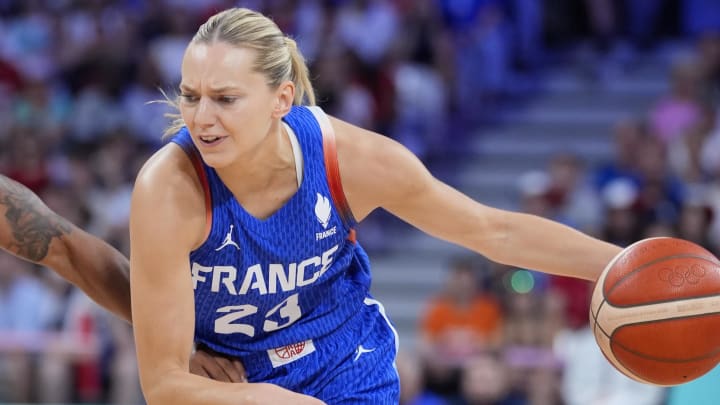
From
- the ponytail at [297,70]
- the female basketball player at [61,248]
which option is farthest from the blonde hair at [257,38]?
the female basketball player at [61,248]

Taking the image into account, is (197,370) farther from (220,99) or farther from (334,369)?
(220,99)

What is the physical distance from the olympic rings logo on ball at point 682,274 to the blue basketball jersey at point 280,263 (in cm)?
87

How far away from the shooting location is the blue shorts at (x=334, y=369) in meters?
3.25

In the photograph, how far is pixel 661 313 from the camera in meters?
3.14

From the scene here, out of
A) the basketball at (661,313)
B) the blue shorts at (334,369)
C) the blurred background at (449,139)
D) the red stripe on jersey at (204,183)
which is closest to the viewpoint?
Answer: the red stripe on jersey at (204,183)

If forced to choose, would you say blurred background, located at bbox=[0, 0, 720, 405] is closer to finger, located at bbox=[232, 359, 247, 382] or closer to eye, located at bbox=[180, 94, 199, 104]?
finger, located at bbox=[232, 359, 247, 382]

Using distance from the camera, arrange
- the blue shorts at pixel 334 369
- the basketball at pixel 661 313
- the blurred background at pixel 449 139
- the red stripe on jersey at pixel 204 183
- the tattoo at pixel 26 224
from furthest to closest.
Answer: the blurred background at pixel 449 139 < the tattoo at pixel 26 224 < the blue shorts at pixel 334 369 < the basketball at pixel 661 313 < the red stripe on jersey at pixel 204 183

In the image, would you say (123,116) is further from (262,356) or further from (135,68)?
(262,356)

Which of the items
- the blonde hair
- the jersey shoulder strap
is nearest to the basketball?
the jersey shoulder strap

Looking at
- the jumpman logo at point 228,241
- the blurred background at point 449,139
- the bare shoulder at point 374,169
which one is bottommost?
the blurred background at point 449,139

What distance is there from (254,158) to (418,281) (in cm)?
569

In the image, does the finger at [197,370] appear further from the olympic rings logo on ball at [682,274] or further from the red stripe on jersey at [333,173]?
the olympic rings logo on ball at [682,274]

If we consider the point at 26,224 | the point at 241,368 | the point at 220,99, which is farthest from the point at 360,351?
the point at 26,224

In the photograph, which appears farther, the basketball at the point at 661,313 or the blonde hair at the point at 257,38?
the basketball at the point at 661,313
